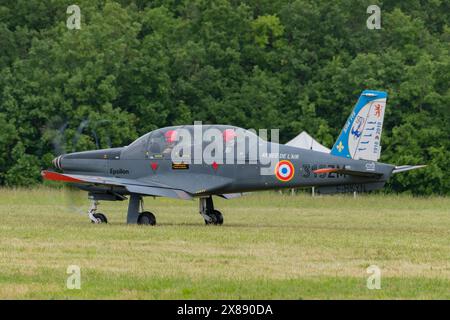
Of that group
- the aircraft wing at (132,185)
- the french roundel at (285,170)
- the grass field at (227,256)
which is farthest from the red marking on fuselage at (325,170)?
the aircraft wing at (132,185)

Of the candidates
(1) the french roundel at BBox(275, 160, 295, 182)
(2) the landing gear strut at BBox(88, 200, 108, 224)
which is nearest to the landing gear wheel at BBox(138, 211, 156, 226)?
(2) the landing gear strut at BBox(88, 200, 108, 224)

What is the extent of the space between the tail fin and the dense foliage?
2290 cm

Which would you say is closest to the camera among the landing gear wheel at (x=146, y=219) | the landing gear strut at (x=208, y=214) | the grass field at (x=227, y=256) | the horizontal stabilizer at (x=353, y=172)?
the grass field at (x=227, y=256)

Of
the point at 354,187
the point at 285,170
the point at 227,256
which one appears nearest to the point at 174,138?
the point at 285,170

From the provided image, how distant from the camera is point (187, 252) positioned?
1853cm

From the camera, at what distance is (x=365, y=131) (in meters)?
23.8

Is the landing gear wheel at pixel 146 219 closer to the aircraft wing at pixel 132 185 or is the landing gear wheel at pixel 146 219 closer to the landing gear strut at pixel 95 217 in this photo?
the aircraft wing at pixel 132 185

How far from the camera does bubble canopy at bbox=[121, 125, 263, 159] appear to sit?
24.4m

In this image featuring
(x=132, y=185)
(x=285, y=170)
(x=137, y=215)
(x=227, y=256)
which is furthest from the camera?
(x=137, y=215)

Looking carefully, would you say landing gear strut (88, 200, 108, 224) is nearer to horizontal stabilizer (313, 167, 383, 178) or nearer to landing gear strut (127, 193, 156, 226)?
landing gear strut (127, 193, 156, 226)

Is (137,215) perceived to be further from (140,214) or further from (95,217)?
(95,217)

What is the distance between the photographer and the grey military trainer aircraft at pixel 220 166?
934 inches

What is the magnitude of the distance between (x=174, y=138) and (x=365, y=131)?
13.1 feet

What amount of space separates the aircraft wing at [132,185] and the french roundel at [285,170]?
195 cm
